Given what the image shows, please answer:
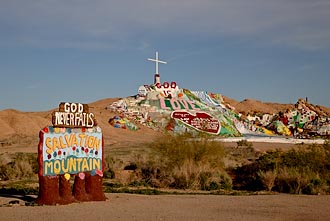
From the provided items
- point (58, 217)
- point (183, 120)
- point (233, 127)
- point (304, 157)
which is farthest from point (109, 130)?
point (58, 217)

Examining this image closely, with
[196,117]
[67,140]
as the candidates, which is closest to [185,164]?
[67,140]

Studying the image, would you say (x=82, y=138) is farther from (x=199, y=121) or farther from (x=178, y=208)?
(x=199, y=121)

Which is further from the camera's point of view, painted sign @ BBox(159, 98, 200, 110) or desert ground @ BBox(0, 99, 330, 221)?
painted sign @ BBox(159, 98, 200, 110)

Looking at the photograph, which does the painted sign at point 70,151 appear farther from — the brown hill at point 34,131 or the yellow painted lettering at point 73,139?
the brown hill at point 34,131

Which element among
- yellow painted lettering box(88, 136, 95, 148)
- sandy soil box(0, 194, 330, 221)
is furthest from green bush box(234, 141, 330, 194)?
yellow painted lettering box(88, 136, 95, 148)

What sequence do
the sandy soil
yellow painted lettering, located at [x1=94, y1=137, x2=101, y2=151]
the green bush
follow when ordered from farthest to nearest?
the green bush
yellow painted lettering, located at [x1=94, y1=137, x2=101, y2=151]
the sandy soil

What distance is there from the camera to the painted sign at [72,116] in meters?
16.7

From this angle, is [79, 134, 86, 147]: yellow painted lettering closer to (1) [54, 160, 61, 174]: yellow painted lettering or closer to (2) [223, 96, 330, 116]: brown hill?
(1) [54, 160, 61, 174]: yellow painted lettering

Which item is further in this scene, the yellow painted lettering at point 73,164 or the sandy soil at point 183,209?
the yellow painted lettering at point 73,164

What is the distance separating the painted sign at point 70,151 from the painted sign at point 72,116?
0.21 metres

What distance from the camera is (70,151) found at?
17.0m

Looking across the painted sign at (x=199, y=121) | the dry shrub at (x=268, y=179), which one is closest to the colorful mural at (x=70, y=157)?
the dry shrub at (x=268, y=179)

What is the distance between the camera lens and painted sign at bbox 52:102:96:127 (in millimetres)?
16656

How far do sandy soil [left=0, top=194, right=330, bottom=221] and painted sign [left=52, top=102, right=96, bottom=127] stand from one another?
2695mm
